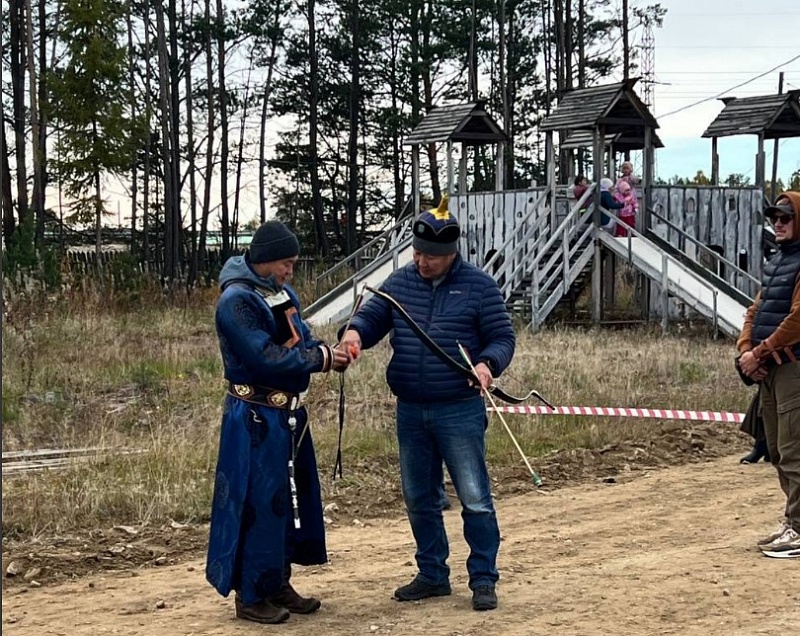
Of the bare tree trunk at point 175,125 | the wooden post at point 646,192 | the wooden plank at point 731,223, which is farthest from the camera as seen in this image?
the bare tree trunk at point 175,125

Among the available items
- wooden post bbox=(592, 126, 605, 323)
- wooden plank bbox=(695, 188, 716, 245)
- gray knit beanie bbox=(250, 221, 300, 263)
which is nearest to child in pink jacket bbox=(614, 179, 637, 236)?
wooden post bbox=(592, 126, 605, 323)

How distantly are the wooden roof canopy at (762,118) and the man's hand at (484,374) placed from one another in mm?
18628

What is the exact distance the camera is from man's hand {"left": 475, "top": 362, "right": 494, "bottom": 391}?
5.43m

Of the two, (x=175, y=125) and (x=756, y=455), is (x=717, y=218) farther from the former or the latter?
(x=175, y=125)

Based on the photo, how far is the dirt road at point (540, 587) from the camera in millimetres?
5395

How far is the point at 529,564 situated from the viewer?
261 inches

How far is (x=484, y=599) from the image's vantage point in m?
5.56

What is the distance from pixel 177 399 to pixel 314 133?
26914 mm

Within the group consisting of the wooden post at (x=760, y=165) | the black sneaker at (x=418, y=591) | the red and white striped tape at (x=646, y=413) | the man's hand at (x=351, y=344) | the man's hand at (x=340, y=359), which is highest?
the wooden post at (x=760, y=165)

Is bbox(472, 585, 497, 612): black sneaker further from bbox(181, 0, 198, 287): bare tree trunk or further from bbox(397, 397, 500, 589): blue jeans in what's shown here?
bbox(181, 0, 198, 287): bare tree trunk

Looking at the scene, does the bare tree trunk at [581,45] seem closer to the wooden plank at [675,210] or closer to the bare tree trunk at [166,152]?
the bare tree trunk at [166,152]

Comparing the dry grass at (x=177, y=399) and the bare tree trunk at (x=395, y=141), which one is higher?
the bare tree trunk at (x=395, y=141)

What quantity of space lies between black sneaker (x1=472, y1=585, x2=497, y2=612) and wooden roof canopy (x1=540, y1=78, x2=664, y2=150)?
1678cm

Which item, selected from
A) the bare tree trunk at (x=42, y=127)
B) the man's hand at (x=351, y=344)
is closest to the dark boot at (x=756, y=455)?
the man's hand at (x=351, y=344)
